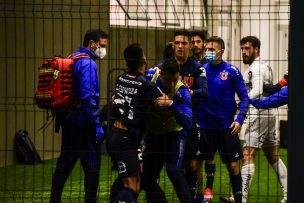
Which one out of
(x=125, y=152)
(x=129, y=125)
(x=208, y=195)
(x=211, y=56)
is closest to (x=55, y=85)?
(x=129, y=125)

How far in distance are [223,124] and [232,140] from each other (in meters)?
0.22

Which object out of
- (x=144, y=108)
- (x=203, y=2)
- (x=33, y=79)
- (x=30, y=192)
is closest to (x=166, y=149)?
(x=144, y=108)

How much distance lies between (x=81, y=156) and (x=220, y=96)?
5.69ft

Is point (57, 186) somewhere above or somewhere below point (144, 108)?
below

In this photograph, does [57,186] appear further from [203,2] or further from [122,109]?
[203,2]

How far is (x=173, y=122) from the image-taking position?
930 centimetres

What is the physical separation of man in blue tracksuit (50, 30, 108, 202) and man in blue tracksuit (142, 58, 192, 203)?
668mm

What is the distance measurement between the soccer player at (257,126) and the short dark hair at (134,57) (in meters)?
1.98

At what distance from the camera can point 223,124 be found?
10.5 meters

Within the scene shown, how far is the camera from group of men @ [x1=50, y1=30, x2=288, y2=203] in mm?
8852

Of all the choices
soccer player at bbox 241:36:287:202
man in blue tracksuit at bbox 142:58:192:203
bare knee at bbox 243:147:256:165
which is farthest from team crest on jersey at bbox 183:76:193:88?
bare knee at bbox 243:147:256:165

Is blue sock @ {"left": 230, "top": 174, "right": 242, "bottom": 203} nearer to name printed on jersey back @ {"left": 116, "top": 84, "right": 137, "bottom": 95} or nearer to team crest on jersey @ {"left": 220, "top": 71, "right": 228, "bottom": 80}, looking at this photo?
team crest on jersey @ {"left": 220, "top": 71, "right": 228, "bottom": 80}

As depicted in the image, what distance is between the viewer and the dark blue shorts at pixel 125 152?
A: 877cm

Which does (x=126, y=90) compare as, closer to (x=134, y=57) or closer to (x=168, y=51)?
(x=134, y=57)
